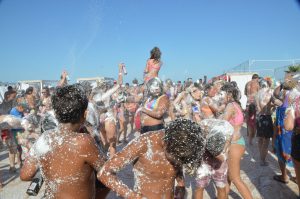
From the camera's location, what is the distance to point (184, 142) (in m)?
1.75

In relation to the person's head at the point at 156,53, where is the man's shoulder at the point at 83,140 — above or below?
below

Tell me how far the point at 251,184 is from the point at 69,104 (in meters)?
3.75

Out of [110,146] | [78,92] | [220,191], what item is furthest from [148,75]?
[78,92]

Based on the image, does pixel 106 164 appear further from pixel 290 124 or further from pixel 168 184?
pixel 290 124

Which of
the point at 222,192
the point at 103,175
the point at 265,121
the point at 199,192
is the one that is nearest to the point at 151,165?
the point at 103,175

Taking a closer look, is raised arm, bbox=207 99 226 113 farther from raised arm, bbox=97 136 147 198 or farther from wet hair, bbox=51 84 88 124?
wet hair, bbox=51 84 88 124

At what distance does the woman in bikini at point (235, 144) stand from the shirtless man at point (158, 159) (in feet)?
4.24

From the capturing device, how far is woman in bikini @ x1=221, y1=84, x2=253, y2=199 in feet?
10.6

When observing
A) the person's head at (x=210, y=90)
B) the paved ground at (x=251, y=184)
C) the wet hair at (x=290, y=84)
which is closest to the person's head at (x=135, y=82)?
the paved ground at (x=251, y=184)

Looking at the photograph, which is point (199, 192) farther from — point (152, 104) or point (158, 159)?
point (152, 104)

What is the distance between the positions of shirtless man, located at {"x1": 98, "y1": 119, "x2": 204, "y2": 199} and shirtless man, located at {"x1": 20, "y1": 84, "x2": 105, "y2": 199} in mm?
148

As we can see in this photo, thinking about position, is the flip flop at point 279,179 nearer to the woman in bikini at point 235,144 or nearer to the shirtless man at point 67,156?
the woman in bikini at point 235,144

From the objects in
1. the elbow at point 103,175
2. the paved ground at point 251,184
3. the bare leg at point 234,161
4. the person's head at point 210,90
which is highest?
the person's head at point 210,90

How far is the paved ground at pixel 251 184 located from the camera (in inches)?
161
